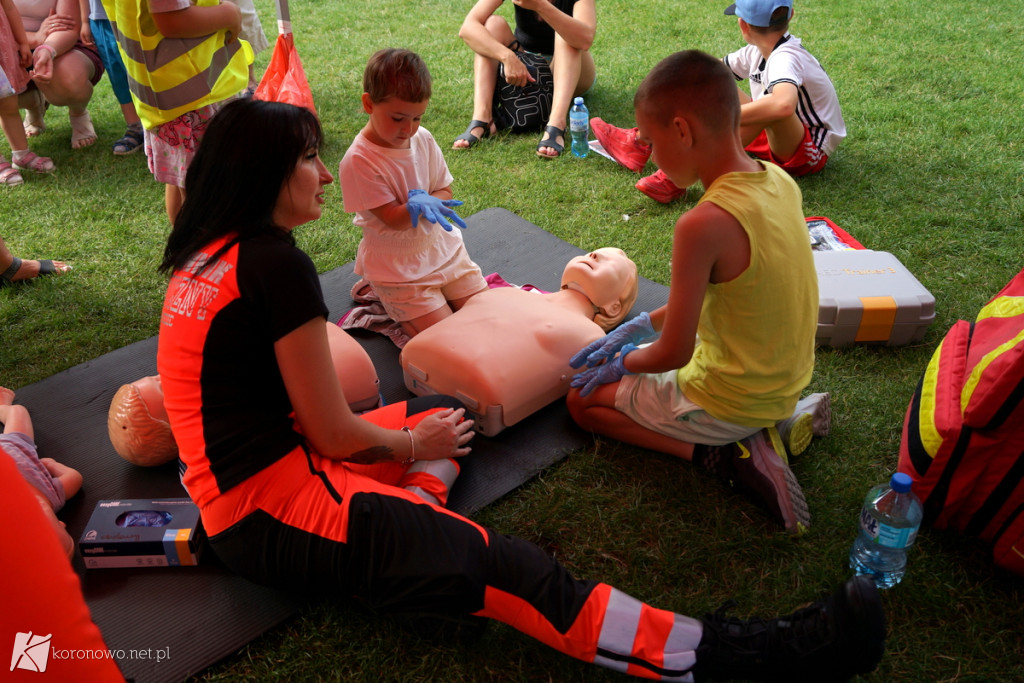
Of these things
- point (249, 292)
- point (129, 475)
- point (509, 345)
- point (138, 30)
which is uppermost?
point (138, 30)

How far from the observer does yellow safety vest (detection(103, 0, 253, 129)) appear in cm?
314

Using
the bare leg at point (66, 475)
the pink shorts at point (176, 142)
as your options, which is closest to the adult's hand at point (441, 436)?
the bare leg at point (66, 475)

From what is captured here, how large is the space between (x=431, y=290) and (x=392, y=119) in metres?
0.66

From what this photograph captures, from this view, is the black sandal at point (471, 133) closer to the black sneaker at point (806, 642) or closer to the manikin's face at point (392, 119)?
the manikin's face at point (392, 119)

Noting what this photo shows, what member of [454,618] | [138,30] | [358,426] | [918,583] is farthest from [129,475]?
[918,583]

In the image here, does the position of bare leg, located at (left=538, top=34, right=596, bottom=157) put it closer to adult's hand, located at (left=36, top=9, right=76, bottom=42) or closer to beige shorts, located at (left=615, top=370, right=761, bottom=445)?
beige shorts, located at (left=615, top=370, right=761, bottom=445)

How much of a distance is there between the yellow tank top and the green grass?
1.05 feet

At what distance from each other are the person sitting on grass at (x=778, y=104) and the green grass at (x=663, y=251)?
160 mm

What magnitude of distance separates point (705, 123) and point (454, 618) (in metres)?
1.35

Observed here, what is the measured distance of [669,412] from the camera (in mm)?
2293

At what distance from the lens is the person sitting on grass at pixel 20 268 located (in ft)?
11.0

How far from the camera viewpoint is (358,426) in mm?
1935

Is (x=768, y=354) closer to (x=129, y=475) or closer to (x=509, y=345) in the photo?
(x=509, y=345)

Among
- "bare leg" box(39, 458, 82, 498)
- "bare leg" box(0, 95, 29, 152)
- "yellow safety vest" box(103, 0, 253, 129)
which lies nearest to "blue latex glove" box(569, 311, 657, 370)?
"bare leg" box(39, 458, 82, 498)
